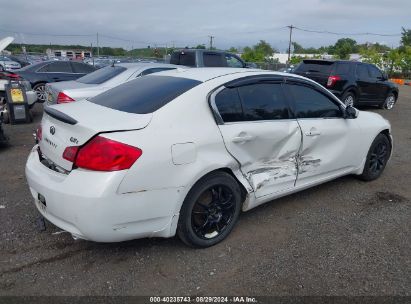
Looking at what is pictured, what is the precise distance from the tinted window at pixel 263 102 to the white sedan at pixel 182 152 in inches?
0.4

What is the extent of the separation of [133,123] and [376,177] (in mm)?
3764

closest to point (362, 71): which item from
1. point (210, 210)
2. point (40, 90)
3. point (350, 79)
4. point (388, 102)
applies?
point (350, 79)

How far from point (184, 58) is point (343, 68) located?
4863mm

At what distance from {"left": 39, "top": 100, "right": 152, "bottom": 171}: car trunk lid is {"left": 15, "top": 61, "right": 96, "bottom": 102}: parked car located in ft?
28.9

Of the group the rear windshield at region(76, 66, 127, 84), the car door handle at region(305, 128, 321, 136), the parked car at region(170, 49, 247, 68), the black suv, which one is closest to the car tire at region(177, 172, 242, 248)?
the car door handle at region(305, 128, 321, 136)

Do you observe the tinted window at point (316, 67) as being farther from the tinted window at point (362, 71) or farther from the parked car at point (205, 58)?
the parked car at point (205, 58)

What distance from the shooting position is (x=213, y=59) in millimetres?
11508

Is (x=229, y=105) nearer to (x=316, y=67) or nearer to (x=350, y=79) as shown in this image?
(x=316, y=67)

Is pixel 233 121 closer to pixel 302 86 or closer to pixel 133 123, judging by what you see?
pixel 133 123

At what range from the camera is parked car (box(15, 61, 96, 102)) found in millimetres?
11172

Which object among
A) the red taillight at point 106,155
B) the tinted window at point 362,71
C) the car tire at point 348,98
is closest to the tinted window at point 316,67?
the car tire at point 348,98

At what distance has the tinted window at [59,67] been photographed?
11.6 m

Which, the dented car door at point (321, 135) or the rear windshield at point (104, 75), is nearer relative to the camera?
the dented car door at point (321, 135)

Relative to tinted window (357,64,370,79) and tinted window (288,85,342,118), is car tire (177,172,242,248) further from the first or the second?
tinted window (357,64,370,79)
